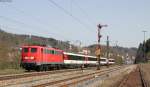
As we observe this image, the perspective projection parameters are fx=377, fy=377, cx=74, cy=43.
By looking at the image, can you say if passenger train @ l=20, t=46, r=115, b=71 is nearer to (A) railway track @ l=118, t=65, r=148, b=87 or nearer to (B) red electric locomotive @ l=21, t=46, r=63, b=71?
(B) red electric locomotive @ l=21, t=46, r=63, b=71

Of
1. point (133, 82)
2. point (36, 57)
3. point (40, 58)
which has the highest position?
point (36, 57)

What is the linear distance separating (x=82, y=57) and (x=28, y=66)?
35.8 m

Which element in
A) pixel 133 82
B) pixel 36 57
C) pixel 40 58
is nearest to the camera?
pixel 133 82

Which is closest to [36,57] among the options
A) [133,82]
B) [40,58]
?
[40,58]

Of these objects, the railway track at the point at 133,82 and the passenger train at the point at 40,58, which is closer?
the railway track at the point at 133,82

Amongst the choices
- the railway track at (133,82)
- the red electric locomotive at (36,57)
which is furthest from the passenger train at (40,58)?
the railway track at (133,82)

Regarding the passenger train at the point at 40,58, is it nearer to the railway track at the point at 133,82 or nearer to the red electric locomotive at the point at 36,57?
the red electric locomotive at the point at 36,57

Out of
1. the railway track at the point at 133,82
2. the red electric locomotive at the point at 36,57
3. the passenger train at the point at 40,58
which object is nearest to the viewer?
the railway track at the point at 133,82

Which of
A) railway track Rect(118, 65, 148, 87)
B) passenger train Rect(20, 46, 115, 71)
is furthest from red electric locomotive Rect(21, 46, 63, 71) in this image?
railway track Rect(118, 65, 148, 87)

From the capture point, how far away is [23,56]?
46125 millimetres

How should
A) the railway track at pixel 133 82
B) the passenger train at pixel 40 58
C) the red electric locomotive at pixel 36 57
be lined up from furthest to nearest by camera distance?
1. the passenger train at pixel 40 58
2. the red electric locomotive at pixel 36 57
3. the railway track at pixel 133 82

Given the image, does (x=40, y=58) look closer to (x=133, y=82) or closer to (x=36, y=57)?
(x=36, y=57)

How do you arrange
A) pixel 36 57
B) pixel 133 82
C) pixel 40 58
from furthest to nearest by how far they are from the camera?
pixel 40 58 < pixel 36 57 < pixel 133 82

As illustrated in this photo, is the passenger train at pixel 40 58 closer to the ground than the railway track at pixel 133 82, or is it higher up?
higher up
